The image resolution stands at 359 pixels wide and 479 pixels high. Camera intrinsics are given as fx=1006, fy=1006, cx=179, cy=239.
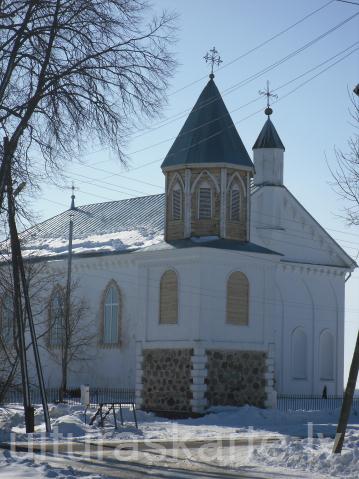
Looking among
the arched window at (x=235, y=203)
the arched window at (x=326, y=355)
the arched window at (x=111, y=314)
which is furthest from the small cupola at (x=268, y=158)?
the arched window at (x=235, y=203)

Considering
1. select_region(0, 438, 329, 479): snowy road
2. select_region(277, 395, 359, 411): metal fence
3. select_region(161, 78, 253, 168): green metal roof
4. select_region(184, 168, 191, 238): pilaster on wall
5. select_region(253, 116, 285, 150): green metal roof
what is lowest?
select_region(0, 438, 329, 479): snowy road

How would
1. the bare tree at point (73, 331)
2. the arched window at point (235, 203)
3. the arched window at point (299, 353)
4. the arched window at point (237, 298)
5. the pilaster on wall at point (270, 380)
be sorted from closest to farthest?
1. the arched window at point (237, 298)
2. the pilaster on wall at point (270, 380)
3. the arched window at point (235, 203)
4. the bare tree at point (73, 331)
5. the arched window at point (299, 353)

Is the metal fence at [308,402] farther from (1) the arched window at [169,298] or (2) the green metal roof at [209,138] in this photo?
(2) the green metal roof at [209,138]

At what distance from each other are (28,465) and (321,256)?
34.7 metres

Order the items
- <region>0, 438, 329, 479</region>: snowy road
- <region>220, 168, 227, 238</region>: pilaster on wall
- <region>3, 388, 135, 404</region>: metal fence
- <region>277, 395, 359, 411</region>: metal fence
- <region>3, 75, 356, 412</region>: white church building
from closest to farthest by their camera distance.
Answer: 1. <region>0, 438, 329, 479</region>: snowy road
2. <region>3, 75, 356, 412</region>: white church building
3. <region>220, 168, 227, 238</region>: pilaster on wall
4. <region>277, 395, 359, 411</region>: metal fence
5. <region>3, 388, 135, 404</region>: metal fence

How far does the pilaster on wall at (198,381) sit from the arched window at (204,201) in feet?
16.4

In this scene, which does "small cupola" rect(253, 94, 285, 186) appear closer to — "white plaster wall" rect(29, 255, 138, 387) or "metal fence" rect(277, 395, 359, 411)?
"white plaster wall" rect(29, 255, 138, 387)

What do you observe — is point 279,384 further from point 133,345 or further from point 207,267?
point 207,267

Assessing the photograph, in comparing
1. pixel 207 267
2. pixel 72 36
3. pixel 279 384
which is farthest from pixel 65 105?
pixel 279 384

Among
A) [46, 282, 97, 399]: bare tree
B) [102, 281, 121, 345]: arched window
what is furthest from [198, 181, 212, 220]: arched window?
[46, 282, 97, 399]: bare tree

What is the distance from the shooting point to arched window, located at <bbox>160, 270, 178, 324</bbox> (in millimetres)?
36125

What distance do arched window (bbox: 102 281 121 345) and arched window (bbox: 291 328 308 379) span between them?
27.9 feet

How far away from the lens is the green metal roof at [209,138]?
36531 mm

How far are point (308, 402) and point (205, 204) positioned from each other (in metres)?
11.7
